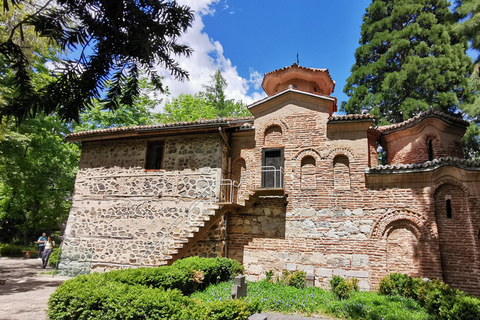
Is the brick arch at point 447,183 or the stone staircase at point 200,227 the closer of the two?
the brick arch at point 447,183

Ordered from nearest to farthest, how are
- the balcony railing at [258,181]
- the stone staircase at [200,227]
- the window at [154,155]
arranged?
1. the stone staircase at [200,227]
2. the balcony railing at [258,181]
3. the window at [154,155]

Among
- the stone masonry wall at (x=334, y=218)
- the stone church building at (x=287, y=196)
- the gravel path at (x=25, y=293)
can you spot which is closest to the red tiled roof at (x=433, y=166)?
the stone church building at (x=287, y=196)

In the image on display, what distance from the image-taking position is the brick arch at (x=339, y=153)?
11.3 metres

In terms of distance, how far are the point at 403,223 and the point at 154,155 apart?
10894mm

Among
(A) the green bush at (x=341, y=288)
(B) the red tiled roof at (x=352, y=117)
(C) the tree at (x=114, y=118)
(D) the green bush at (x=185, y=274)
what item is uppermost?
(C) the tree at (x=114, y=118)

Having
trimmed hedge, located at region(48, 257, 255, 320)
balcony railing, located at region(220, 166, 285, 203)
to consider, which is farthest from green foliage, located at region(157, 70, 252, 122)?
trimmed hedge, located at region(48, 257, 255, 320)

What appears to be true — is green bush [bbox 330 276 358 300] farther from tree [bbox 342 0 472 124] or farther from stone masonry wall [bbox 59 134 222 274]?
tree [bbox 342 0 472 124]

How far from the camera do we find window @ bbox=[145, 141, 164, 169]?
13.3 meters

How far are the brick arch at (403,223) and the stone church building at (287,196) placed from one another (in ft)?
0.11

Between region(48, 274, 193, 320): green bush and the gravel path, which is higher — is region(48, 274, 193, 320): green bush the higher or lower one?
the higher one

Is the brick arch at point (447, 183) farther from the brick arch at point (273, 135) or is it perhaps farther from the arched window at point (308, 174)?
the brick arch at point (273, 135)

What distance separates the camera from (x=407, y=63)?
60.4ft

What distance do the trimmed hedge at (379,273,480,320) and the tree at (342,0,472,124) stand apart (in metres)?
12.0

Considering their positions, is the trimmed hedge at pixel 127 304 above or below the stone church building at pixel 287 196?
below
